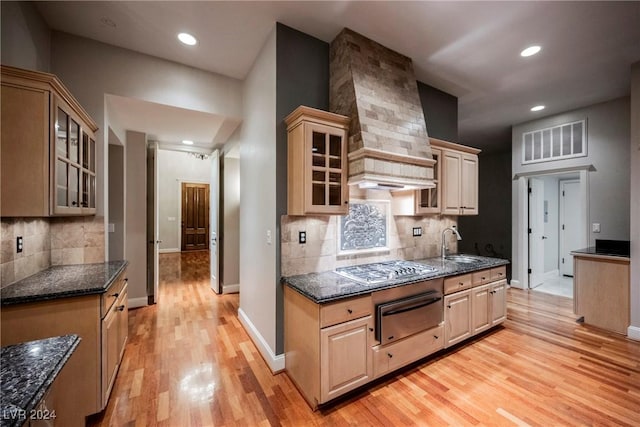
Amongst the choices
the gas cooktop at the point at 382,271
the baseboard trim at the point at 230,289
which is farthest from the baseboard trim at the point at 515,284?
the baseboard trim at the point at 230,289

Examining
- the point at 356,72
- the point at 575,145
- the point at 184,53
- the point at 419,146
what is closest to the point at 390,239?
the point at 419,146

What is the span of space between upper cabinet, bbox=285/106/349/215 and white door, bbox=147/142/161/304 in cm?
293

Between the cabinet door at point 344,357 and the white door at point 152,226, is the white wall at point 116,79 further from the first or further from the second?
the cabinet door at point 344,357

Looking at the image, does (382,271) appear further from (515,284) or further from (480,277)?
(515,284)

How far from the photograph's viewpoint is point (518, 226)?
4.88 m

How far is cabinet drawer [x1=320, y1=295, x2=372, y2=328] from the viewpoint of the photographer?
186 cm

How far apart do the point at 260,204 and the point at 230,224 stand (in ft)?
7.21

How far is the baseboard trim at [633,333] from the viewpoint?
2.99 m

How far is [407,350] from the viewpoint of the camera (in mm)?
2314

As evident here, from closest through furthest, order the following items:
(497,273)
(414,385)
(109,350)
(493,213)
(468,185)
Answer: (109,350) < (414,385) < (497,273) < (468,185) < (493,213)

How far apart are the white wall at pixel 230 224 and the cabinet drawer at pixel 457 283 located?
3.42 m

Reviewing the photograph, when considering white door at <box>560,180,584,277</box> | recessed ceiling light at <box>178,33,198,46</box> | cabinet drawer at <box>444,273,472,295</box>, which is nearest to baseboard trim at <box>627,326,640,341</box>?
cabinet drawer at <box>444,273,472,295</box>

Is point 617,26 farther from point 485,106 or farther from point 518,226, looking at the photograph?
point 518,226

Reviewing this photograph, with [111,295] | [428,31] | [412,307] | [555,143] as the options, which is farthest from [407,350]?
[555,143]
